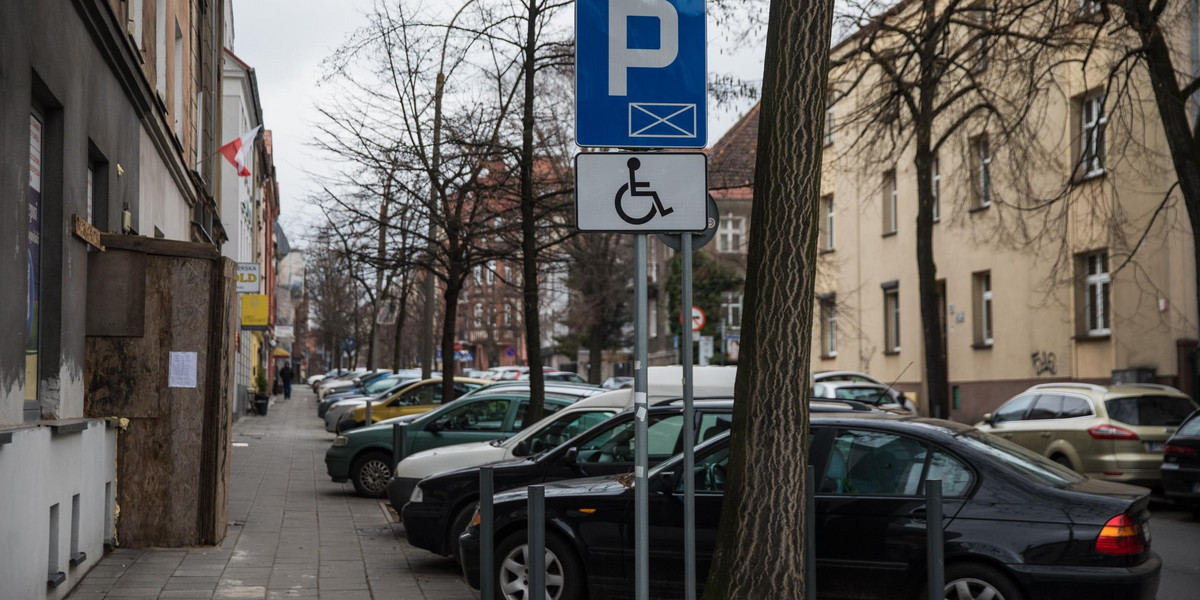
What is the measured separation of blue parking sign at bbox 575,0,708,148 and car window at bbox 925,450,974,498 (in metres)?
3.12

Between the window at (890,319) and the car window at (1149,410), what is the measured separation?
63.9 feet

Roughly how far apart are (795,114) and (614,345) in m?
48.8

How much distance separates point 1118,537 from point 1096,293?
2147cm

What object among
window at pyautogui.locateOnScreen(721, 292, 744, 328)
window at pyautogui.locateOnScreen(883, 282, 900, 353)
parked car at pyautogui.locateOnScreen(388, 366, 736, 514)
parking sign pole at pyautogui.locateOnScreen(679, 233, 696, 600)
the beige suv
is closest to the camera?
parking sign pole at pyautogui.locateOnScreen(679, 233, 696, 600)

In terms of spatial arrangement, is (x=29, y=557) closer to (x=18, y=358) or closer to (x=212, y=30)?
(x=18, y=358)

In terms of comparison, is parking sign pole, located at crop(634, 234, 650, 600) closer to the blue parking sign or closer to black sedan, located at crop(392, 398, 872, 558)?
the blue parking sign

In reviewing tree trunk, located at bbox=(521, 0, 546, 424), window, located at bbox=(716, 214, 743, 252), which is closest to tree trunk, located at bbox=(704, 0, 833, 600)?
tree trunk, located at bbox=(521, 0, 546, 424)

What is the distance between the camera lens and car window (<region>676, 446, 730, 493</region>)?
8078mm

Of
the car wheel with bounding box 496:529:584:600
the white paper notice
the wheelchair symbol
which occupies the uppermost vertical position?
the wheelchair symbol

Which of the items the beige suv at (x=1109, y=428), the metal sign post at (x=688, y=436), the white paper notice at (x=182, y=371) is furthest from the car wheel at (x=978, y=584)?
→ the beige suv at (x=1109, y=428)

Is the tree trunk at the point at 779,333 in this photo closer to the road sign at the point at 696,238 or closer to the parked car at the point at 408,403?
the road sign at the point at 696,238

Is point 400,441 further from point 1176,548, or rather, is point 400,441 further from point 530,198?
point 1176,548

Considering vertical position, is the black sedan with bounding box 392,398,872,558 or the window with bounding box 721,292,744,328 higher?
the window with bounding box 721,292,744,328

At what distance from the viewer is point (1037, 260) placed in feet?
93.3
